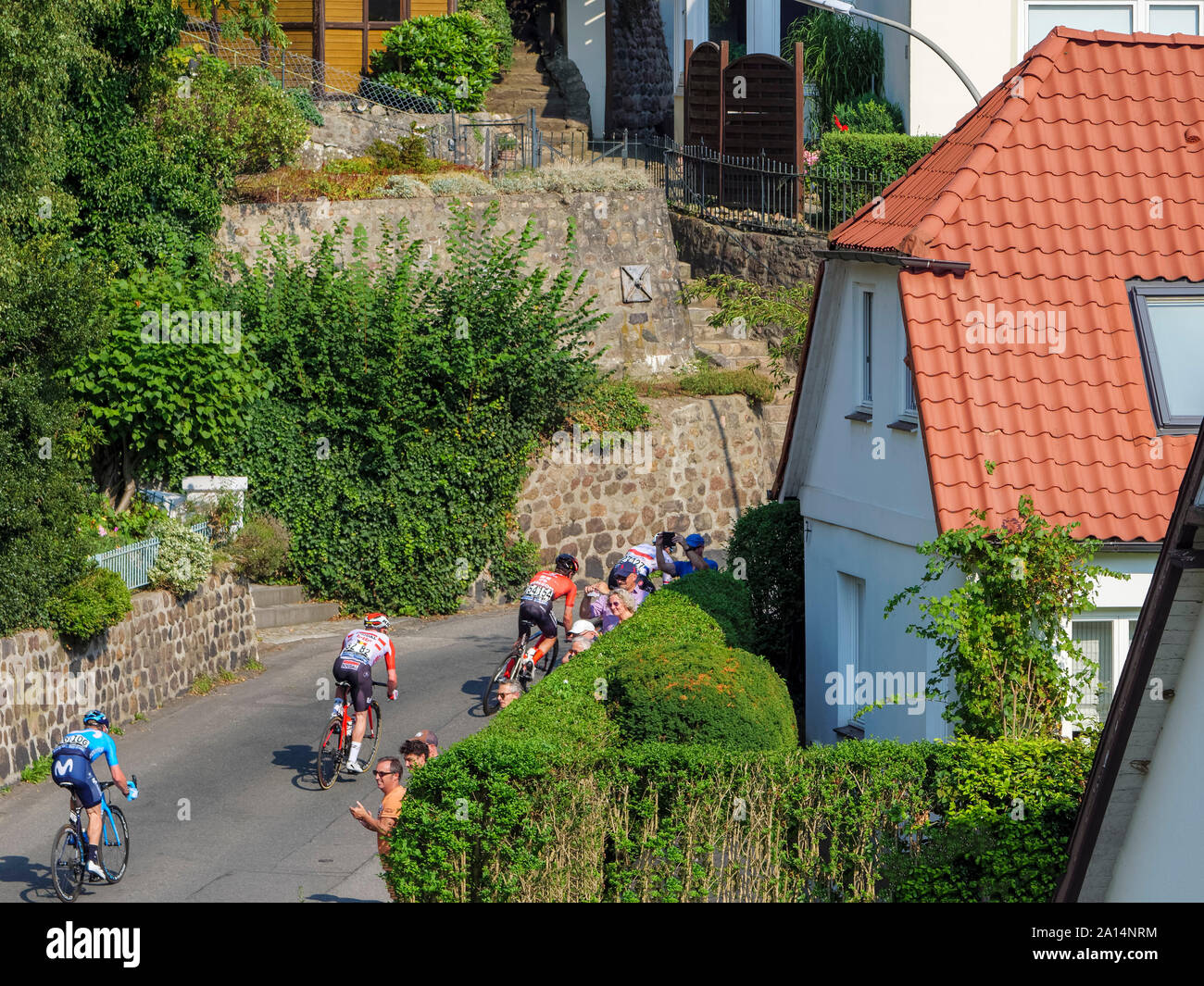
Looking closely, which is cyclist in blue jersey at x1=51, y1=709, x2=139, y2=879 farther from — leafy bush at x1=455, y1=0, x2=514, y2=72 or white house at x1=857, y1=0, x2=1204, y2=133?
leafy bush at x1=455, y1=0, x2=514, y2=72

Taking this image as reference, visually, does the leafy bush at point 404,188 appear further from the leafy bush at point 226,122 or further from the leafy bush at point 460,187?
the leafy bush at point 226,122

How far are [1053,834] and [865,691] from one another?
421 cm

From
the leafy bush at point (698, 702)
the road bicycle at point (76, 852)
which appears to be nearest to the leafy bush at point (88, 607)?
the road bicycle at point (76, 852)

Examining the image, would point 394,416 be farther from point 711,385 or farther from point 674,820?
point 674,820

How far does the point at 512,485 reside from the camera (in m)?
24.2

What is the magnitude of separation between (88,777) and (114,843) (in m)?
0.66

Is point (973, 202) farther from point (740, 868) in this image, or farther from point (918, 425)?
point (740, 868)

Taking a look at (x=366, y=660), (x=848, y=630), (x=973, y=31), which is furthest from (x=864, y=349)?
(x=973, y=31)

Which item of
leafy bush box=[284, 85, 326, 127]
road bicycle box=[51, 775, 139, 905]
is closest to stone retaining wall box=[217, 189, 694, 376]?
leafy bush box=[284, 85, 326, 127]

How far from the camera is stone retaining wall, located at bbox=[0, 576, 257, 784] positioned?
612 inches

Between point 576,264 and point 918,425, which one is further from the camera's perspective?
point 576,264

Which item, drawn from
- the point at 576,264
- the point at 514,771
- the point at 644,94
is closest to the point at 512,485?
the point at 576,264

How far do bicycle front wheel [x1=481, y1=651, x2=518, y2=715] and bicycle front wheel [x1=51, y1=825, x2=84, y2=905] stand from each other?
230 inches
